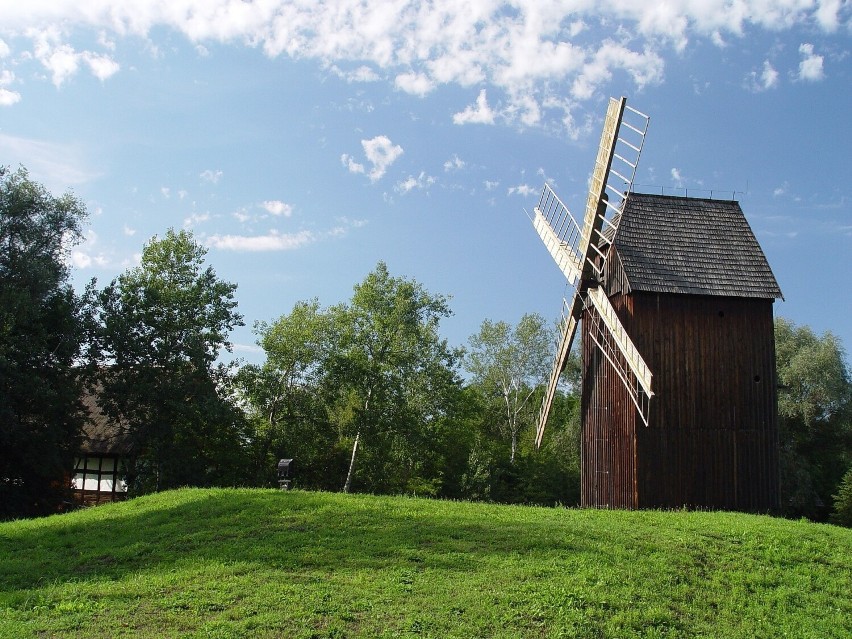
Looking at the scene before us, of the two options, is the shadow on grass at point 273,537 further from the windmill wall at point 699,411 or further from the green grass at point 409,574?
the windmill wall at point 699,411

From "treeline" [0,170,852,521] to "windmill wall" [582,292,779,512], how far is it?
26.5ft

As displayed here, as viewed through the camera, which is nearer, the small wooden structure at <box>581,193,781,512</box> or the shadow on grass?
the shadow on grass

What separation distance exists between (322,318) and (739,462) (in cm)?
2030

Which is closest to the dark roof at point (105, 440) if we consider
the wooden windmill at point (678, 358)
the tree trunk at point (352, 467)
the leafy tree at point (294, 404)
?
the leafy tree at point (294, 404)

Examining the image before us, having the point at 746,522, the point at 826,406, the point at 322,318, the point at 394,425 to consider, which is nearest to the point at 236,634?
the point at 746,522

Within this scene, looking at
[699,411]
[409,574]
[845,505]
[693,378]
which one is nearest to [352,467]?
[699,411]

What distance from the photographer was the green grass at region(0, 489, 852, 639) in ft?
33.2

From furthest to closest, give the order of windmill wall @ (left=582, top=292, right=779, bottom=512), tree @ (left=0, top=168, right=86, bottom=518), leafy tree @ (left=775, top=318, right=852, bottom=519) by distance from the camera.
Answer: leafy tree @ (left=775, top=318, right=852, bottom=519)
tree @ (left=0, top=168, right=86, bottom=518)
windmill wall @ (left=582, top=292, right=779, bottom=512)

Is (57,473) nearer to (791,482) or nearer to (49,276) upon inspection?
(49,276)

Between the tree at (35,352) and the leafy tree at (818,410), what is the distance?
3470 cm

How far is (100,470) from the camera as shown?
107ft

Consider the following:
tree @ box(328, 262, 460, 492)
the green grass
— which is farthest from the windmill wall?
tree @ box(328, 262, 460, 492)

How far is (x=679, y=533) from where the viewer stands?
1495 cm

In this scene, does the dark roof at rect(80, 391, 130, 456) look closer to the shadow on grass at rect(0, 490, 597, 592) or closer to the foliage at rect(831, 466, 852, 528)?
the shadow on grass at rect(0, 490, 597, 592)
